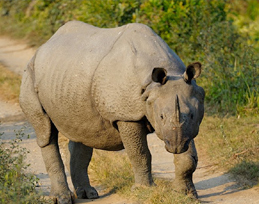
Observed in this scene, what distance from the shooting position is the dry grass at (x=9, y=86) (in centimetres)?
1180

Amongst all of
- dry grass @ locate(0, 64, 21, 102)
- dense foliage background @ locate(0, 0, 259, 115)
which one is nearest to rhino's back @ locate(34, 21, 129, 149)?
dense foliage background @ locate(0, 0, 259, 115)

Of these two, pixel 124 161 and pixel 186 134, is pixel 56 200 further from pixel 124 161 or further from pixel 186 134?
pixel 186 134

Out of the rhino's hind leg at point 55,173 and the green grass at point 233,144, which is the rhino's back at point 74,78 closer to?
the rhino's hind leg at point 55,173

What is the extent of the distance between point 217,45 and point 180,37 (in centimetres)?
156

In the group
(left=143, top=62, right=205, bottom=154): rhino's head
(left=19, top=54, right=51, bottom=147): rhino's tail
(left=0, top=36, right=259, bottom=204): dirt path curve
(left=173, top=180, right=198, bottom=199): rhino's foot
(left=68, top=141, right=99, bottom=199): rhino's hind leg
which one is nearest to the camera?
(left=143, top=62, right=205, bottom=154): rhino's head

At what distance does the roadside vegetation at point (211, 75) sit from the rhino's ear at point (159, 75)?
117 cm

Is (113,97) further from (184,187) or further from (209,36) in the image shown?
(209,36)

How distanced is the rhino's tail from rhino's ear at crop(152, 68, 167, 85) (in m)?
1.85

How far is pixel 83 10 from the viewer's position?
1369cm

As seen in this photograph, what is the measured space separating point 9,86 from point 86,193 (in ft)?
19.3

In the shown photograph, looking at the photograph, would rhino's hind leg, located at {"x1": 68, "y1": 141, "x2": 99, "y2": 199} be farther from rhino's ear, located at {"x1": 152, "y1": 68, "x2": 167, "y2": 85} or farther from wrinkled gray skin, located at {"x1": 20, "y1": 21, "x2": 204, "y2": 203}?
rhino's ear, located at {"x1": 152, "y1": 68, "x2": 167, "y2": 85}

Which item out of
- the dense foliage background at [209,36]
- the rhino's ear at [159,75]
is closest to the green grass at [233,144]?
the dense foliage background at [209,36]

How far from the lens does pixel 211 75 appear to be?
415 inches

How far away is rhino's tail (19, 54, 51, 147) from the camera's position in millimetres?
6484
